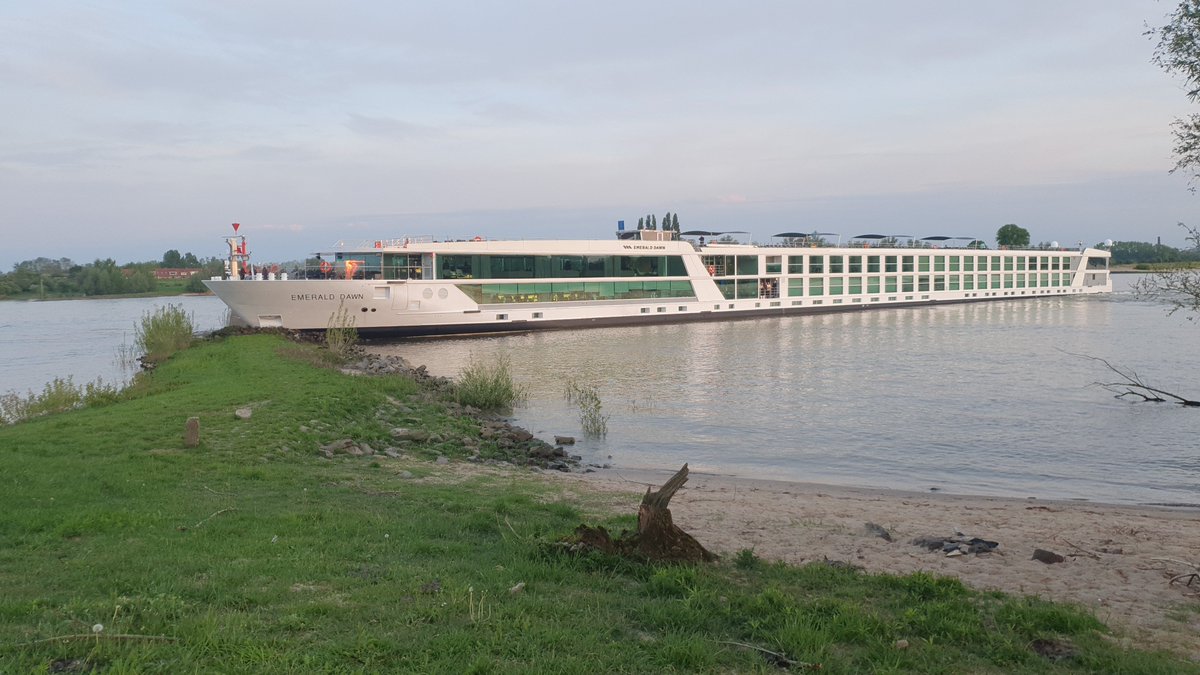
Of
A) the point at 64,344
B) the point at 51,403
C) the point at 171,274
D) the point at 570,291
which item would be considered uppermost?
the point at 171,274

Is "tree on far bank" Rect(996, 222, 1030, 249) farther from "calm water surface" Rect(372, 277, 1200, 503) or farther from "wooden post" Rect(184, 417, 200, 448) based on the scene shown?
"wooden post" Rect(184, 417, 200, 448)

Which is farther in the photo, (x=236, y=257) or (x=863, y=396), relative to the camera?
(x=236, y=257)

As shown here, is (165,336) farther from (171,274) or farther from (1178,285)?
(171,274)

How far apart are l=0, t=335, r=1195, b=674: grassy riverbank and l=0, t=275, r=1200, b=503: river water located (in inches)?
366

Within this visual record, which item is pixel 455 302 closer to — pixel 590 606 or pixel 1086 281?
pixel 590 606

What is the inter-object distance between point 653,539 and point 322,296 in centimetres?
4092

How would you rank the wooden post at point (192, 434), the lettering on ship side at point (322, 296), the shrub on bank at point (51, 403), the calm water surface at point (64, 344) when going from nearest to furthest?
1. the wooden post at point (192, 434)
2. the shrub on bank at point (51, 403)
3. the calm water surface at point (64, 344)
4. the lettering on ship side at point (322, 296)

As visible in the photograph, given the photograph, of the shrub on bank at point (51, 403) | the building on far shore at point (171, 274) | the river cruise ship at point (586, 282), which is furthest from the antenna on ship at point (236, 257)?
the building on far shore at point (171, 274)

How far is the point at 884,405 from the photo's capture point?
25.8m

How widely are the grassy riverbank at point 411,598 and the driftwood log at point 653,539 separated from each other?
21cm

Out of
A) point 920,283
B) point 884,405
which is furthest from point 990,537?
point 920,283

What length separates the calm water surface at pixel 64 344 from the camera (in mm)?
33719

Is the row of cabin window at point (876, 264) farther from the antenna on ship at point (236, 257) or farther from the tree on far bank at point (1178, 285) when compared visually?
the tree on far bank at point (1178, 285)

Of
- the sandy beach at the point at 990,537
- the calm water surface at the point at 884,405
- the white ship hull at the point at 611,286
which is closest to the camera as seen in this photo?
the sandy beach at the point at 990,537
